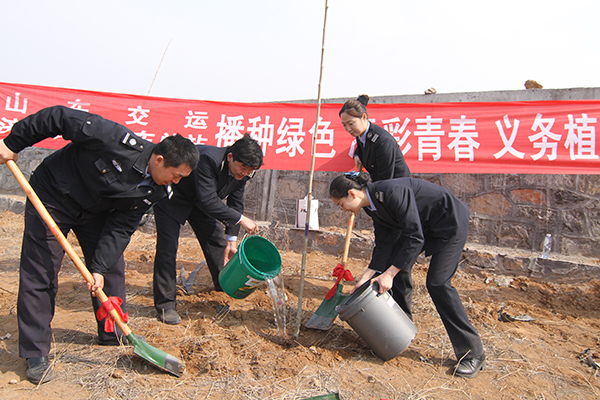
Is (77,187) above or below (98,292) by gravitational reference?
above

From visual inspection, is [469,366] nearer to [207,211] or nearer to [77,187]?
[207,211]

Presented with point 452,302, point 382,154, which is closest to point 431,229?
point 452,302

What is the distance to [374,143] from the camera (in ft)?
11.4

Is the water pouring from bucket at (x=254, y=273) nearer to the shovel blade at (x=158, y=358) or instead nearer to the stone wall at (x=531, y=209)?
the shovel blade at (x=158, y=358)

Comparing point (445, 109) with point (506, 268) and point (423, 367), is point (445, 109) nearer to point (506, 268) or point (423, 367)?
point (506, 268)

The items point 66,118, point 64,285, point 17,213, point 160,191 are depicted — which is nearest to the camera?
point 66,118

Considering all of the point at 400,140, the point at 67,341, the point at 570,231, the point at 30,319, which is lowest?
the point at 67,341

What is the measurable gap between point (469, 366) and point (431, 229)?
3.21 ft

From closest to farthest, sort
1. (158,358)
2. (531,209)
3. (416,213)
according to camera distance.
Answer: (158,358)
(416,213)
(531,209)

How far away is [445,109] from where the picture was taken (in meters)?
4.82

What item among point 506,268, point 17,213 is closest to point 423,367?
point 506,268

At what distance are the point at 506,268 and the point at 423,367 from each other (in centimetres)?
258

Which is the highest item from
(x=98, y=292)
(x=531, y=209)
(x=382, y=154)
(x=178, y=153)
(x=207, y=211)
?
(x=382, y=154)

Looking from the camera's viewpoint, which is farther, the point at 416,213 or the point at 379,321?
the point at 379,321
